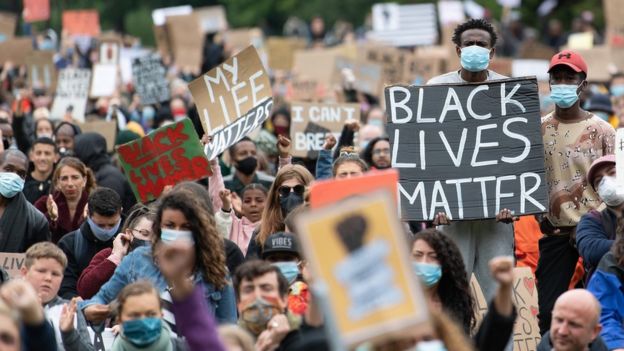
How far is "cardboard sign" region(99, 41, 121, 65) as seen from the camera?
2214cm

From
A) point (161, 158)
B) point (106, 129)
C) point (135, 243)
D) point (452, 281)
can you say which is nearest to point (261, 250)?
point (135, 243)

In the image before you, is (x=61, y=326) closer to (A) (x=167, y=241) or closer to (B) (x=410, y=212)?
(A) (x=167, y=241)

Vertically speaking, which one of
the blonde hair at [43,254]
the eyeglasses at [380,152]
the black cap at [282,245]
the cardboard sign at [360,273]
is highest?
the cardboard sign at [360,273]

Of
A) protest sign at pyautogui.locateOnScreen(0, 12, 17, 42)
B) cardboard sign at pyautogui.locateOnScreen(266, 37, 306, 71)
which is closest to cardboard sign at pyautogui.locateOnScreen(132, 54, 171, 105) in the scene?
protest sign at pyautogui.locateOnScreen(0, 12, 17, 42)

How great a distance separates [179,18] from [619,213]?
16.0 meters

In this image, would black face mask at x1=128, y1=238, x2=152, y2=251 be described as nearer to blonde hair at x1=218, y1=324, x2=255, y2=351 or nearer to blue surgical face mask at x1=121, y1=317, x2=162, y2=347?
blue surgical face mask at x1=121, y1=317, x2=162, y2=347

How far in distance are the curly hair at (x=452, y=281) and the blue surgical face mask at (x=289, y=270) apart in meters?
0.74

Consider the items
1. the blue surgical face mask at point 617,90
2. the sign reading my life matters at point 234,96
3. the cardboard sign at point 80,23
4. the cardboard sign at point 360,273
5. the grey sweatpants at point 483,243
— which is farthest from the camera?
the cardboard sign at point 80,23

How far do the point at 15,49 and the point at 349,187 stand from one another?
1654cm

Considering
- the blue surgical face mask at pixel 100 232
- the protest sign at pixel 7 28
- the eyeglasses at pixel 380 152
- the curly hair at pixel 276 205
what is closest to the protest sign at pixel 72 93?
the protest sign at pixel 7 28

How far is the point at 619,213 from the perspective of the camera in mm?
9703

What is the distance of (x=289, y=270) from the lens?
29.2 ft

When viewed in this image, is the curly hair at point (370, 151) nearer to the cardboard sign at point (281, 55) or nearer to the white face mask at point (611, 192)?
the white face mask at point (611, 192)

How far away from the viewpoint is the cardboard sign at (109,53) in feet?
72.6
